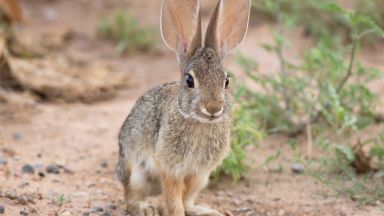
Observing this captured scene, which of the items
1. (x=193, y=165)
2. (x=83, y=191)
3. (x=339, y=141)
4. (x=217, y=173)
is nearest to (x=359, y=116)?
(x=339, y=141)

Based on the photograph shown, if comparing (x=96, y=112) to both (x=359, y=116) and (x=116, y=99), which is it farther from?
(x=359, y=116)

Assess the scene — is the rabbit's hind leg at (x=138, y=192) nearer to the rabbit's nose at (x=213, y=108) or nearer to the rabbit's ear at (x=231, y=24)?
the rabbit's nose at (x=213, y=108)

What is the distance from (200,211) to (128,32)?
5.05 meters

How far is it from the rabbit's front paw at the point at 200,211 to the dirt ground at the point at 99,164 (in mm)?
174

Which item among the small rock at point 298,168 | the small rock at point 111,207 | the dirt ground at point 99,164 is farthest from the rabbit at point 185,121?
the small rock at point 298,168

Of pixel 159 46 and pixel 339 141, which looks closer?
pixel 339 141

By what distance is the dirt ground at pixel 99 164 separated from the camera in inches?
209

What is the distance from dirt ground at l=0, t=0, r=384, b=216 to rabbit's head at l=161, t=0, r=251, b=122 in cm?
120

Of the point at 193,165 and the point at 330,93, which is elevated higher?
the point at 330,93

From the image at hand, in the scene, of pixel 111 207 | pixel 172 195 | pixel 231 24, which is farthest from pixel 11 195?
pixel 231 24

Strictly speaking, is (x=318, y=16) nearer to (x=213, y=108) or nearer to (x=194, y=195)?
(x=194, y=195)

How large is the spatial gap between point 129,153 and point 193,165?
0.64m

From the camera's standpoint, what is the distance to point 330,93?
5.95 metres

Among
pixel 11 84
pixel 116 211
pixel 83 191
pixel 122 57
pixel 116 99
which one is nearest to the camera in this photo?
pixel 116 211
